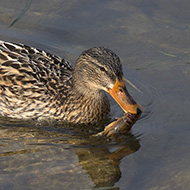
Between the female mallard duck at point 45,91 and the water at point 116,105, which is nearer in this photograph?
the water at point 116,105

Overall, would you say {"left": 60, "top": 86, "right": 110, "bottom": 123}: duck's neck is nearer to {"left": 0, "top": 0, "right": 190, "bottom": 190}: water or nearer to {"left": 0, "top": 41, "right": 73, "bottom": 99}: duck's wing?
{"left": 0, "top": 41, "right": 73, "bottom": 99}: duck's wing

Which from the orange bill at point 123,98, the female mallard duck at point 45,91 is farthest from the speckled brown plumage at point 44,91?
the orange bill at point 123,98

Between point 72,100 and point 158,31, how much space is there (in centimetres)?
274

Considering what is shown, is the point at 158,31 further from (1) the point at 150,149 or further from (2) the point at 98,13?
(1) the point at 150,149

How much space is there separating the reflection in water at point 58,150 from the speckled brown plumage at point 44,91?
212mm

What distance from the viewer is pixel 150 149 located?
285 inches

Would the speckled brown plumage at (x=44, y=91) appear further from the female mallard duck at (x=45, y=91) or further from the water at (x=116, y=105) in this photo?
the water at (x=116, y=105)

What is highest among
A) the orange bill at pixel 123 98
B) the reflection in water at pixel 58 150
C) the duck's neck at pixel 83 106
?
the orange bill at pixel 123 98

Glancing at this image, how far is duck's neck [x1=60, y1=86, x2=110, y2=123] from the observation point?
800 cm

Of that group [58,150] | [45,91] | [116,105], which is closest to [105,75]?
[45,91]

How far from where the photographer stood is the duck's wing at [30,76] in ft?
25.9

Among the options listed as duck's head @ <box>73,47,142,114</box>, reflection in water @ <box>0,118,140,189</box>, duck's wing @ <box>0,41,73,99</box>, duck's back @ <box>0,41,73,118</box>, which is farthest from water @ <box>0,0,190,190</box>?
duck's head @ <box>73,47,142,114</box>

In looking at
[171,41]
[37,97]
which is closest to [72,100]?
[37,97]

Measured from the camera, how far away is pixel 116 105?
8.57 metres
